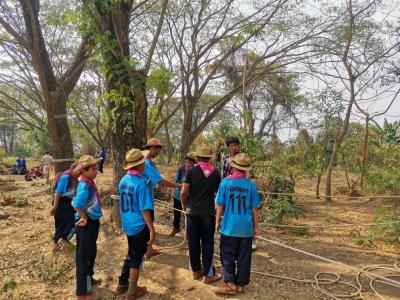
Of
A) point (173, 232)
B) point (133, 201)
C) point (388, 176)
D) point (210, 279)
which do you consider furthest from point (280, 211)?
point (388, 176)

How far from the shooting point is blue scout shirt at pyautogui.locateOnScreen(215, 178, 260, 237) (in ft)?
13.8

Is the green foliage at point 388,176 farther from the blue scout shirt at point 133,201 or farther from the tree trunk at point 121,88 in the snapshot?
the blue scout shirt at point 133,201

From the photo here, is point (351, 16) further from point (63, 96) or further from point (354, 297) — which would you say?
point (354, 297)

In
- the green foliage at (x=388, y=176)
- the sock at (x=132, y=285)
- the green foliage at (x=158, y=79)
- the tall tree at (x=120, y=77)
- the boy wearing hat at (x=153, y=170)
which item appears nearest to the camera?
the sock at (x=132, y=285)

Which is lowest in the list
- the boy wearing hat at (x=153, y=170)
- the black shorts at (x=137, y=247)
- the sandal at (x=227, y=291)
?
the sandal at (x=227, y=291)

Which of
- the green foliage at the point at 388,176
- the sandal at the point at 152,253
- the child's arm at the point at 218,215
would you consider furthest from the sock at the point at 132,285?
the green foliage at the point at 388,176

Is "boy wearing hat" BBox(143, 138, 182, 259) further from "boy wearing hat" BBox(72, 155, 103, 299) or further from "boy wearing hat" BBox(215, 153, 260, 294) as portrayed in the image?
"boy wearing hat" BBox(215, 153, 260, 294)

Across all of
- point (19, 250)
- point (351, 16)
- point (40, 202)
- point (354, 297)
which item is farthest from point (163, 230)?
point (351, 16)

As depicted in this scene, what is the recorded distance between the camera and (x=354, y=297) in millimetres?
4242

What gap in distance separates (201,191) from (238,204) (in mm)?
532

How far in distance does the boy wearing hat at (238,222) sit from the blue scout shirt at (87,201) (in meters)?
1.30

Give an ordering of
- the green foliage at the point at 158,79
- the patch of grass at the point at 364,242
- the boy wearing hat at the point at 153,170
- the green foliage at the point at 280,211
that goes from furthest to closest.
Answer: the green foliage at the point at 280,211 → the patch of grass at the point at 364,242 → the green foliage at the point at 158,79 → the boy wearing hat at the point at 153,170

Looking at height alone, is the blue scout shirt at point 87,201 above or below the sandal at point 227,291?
above

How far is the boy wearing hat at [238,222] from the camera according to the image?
421 centimetres
